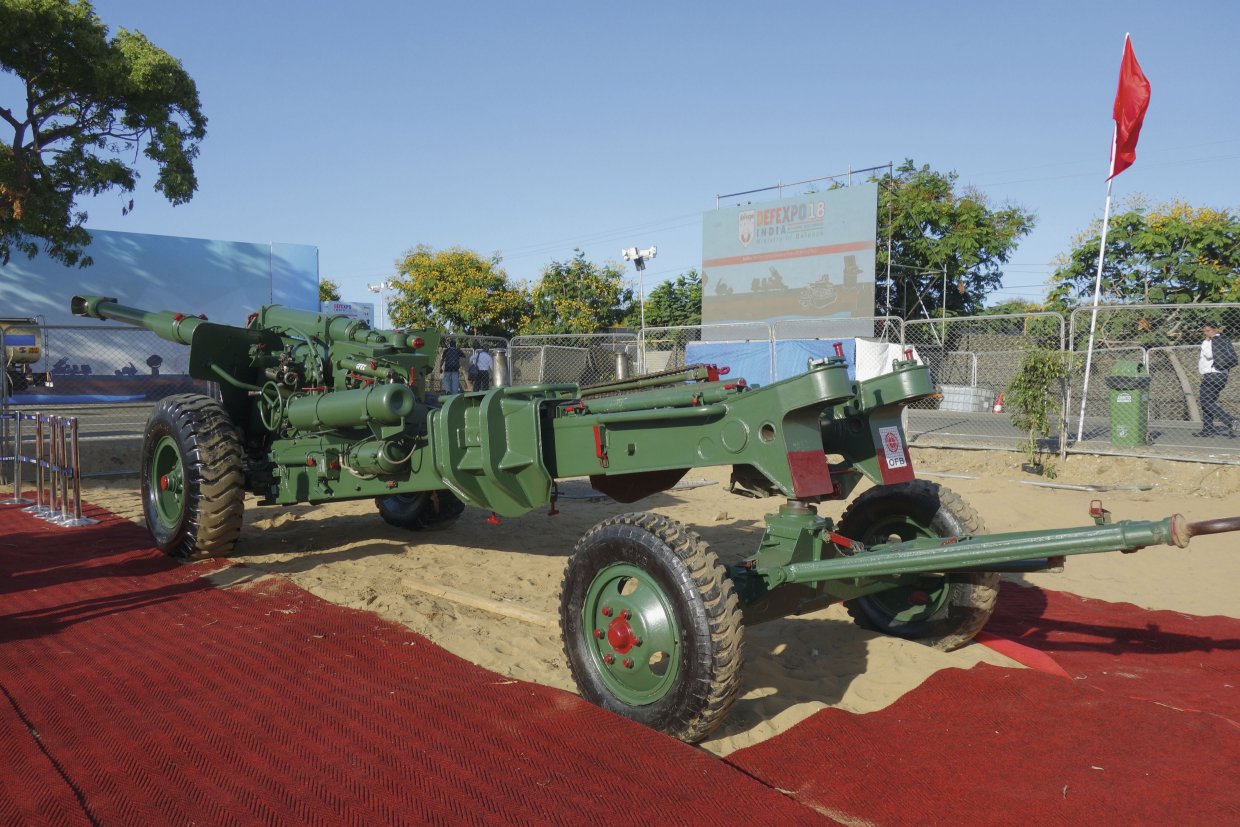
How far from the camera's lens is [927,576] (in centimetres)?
463

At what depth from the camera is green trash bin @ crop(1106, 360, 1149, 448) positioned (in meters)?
11.2

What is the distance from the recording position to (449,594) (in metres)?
5.75

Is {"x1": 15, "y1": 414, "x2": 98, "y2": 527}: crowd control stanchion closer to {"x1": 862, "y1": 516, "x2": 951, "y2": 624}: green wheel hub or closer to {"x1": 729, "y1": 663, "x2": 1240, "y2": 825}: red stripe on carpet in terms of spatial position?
{"x1": 862, "y1": 516, "x2": 951, "y2": 624}: green wheel hub

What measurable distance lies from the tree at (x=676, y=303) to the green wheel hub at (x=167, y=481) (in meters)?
32.7

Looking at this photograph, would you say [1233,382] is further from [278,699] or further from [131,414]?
[131,414]

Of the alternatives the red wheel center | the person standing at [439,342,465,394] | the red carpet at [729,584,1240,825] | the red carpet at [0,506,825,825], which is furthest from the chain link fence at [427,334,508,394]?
the red carpet at [729,584,1240,825]

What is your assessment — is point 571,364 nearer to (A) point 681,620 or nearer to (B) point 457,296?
(B) point 457,296

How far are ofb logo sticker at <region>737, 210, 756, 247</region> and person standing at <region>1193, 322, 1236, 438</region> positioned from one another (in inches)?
819

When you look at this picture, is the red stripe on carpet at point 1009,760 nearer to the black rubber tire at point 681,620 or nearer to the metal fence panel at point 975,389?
the black rubber tire at point 681,620

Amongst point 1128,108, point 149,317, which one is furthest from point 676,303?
point 149,317

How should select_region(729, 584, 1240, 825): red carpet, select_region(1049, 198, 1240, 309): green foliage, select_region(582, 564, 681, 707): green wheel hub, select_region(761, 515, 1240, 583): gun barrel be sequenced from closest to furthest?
select_region(761, 515, 1240, 583): gun barrel, select_region(729, 584, 1240, 825): red carpet, select_region(582, 564, 681, 707): green wheel hub, select_region(1049, 198, 1240, 309): green foliage

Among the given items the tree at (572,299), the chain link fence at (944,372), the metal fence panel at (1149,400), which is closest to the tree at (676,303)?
the tree at (572,299)

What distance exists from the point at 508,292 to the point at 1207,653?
28.6 m

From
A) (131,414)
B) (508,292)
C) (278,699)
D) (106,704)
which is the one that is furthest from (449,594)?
(508,292)
